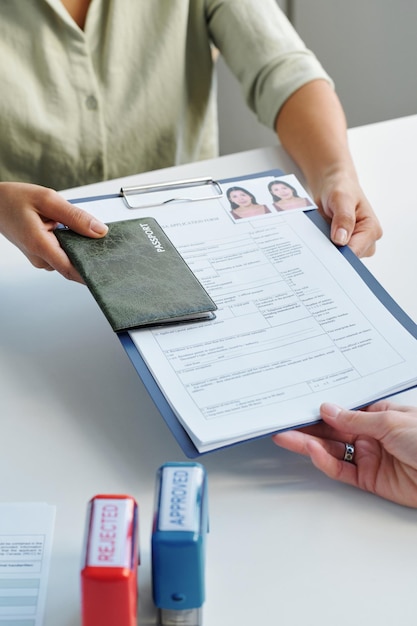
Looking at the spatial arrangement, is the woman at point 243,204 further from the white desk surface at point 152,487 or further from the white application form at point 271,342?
the white desk surface at point 152,487

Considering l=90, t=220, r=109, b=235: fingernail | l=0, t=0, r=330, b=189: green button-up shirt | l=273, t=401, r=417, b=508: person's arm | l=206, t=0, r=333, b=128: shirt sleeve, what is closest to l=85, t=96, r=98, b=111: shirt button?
l=0, t=0, r=330, b=189: green button-up shirt

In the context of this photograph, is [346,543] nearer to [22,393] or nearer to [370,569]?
[370,569]

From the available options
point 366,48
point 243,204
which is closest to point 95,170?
point 243,204

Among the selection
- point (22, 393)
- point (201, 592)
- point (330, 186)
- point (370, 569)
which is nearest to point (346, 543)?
point (370, 569)

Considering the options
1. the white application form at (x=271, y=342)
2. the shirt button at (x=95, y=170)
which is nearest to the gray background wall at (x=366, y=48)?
the shirt button at (x=95, y=170)

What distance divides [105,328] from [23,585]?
12.6 inches

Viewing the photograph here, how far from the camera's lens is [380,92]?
204 centimetres

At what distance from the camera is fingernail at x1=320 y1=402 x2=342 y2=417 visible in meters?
0.67

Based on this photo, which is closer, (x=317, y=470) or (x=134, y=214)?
(x=317, y=470)

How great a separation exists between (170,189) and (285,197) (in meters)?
0.13

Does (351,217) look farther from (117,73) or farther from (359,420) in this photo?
(117,73)

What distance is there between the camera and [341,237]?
863mm

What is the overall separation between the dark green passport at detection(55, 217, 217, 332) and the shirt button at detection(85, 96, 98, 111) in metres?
0.41

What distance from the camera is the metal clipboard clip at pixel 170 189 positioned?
90 centimetres
